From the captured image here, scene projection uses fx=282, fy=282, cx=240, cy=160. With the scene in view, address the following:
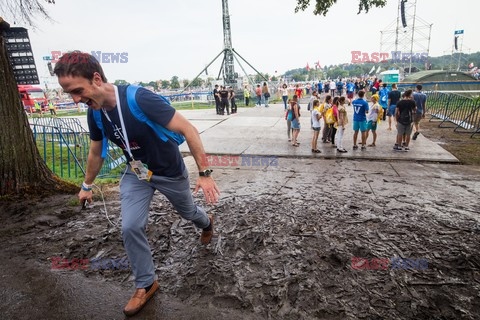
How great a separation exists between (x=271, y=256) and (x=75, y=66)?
2.53m

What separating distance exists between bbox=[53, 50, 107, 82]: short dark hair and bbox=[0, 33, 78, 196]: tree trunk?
298cm

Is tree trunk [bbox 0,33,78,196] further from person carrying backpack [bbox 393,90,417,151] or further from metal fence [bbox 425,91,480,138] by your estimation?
metal fence [bbox 425,91,480,138]

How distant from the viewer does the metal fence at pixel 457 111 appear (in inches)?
411

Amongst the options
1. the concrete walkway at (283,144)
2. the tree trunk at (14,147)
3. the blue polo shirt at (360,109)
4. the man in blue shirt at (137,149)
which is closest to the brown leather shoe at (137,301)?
the man in blue shirt at (137,149)

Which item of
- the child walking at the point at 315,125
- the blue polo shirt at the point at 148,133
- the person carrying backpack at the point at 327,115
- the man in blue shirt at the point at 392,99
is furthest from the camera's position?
the man in blue shirt at the point at 392,99

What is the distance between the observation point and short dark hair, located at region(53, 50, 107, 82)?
2039 millimetres

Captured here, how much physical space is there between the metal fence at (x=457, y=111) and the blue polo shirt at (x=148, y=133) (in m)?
11.4

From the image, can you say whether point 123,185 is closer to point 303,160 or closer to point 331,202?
point 331,202

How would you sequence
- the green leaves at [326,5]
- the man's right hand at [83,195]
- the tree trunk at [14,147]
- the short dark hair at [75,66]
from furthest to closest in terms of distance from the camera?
the green leaves at [326,5]
the tree trunk at [14,147]
the man's right hand at [83,195]
the short dark hair at [75,66]

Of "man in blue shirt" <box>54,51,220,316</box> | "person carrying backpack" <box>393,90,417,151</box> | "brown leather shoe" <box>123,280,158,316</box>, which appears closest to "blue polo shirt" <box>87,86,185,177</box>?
"man in blue shirt" <box>54,51,220,316</box>

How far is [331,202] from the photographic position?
15.1 ft

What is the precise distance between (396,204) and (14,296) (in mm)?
4943

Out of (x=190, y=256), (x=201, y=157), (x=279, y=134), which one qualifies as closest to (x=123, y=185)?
(x=201, y=157)

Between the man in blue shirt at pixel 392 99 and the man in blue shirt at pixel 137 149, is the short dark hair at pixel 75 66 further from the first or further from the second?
the man in blue shirt at pixel 392 99
